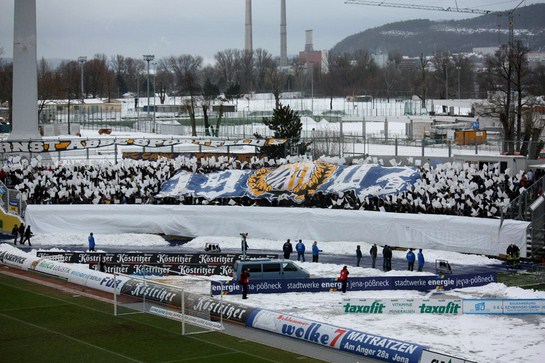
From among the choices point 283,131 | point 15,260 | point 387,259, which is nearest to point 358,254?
point 387,259

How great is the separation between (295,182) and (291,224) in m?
3.90

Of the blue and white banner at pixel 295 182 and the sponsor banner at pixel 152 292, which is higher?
the blue and white banner at pixel 295 182

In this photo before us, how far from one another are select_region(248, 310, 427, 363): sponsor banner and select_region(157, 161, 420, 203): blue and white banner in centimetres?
2048

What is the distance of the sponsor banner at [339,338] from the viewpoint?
73.6 feet

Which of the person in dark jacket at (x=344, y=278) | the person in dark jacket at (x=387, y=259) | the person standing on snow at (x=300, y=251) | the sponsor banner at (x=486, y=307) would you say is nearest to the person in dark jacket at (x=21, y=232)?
the person standing on snow at (x=300, y=251)

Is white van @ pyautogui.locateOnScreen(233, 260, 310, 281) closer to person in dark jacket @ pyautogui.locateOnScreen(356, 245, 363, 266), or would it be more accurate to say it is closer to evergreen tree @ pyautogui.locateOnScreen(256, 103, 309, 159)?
person in dark jacket @ pyautogui.locateOnScreen(356, 245, 363, 266)

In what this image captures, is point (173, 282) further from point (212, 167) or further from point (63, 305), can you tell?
point (212, 167)

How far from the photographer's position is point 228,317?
28094 mm

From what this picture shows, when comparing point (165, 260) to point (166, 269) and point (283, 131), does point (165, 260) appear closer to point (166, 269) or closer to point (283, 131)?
point (166, 269)

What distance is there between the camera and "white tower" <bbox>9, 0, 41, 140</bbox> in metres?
64.2

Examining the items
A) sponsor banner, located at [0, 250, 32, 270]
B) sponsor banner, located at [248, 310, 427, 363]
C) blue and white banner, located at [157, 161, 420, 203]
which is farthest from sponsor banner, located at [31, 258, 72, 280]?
blue and white banner, located at [157, 161, 420, 203]

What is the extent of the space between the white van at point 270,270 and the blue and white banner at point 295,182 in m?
12.5

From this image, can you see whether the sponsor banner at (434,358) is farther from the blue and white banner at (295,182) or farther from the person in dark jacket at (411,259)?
the blue and white banner at (295,182)

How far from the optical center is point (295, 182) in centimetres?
4931
